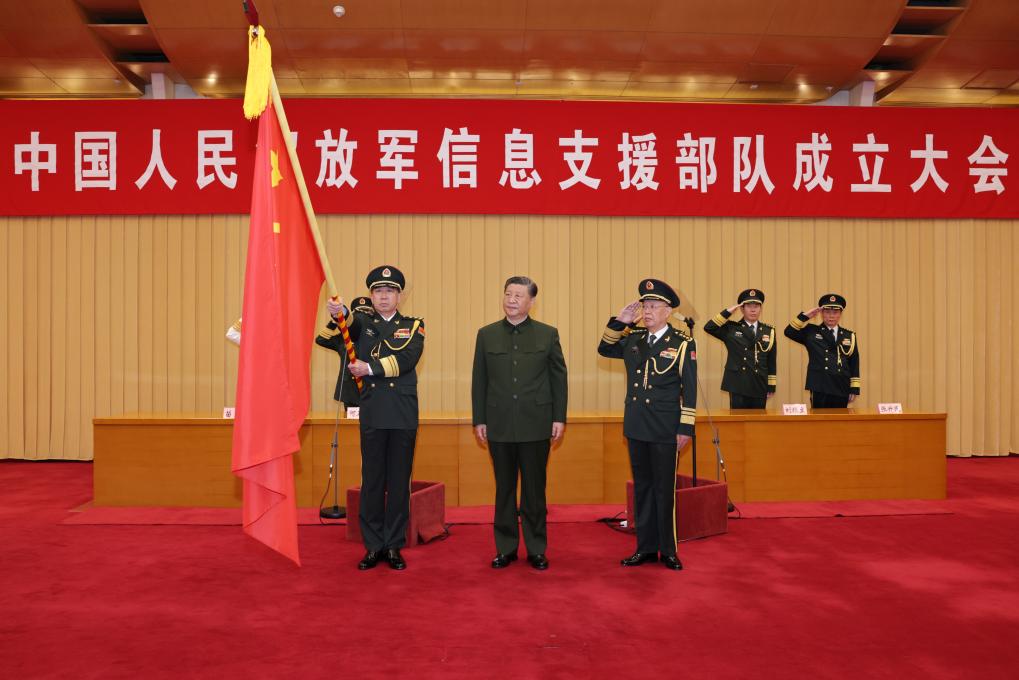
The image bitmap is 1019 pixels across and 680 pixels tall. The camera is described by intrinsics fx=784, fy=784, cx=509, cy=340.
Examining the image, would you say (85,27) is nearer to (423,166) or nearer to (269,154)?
(423,166)

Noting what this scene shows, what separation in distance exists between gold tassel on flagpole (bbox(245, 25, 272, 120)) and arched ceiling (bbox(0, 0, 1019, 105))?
356 cm

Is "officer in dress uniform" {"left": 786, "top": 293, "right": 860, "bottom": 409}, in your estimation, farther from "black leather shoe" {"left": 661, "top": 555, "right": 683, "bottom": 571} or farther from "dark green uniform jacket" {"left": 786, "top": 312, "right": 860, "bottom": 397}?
"black leather shoe" {"left": 661, "top": 555, "right": 683, "bottom": 571}

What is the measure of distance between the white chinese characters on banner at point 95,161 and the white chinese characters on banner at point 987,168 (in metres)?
7.61

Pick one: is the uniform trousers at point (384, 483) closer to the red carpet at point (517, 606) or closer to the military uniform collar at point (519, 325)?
the red carpet at point (517, 606)

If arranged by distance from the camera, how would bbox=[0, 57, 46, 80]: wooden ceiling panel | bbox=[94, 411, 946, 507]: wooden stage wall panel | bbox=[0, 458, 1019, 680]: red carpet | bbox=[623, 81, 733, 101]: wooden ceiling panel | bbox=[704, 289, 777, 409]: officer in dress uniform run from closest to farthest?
1. bbox=[0, 458, 1019, 680]: red carpet
2. bbox=[94, 411, 946, 507]: wooden stage wall panel
3. bbox=[704, 289, 777, 409]: officer in dress uniform
4. bbox=[0, 57, 46, 80]: wooden ceiling panel
5. bbox=[623, 81, 733, 101]: wooden ceiling panel

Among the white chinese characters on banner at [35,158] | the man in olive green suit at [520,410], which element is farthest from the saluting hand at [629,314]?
the white chinese characters on banner at [35,158]

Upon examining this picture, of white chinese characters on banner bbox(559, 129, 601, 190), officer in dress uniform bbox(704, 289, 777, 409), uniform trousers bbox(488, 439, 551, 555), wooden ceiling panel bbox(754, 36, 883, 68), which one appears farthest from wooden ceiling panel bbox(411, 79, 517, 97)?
uniform trousers bbox(488, 439, 551, 555)

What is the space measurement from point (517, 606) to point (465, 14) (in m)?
4.63

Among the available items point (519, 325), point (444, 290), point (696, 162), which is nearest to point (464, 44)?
point (444, 290)

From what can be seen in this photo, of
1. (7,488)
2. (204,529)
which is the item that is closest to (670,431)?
(204,529)

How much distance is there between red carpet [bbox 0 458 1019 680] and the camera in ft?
8.70

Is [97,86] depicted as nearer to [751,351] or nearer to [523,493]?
[523,493]

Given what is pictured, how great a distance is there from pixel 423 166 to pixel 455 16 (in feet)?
4.28

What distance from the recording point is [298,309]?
120 inches
